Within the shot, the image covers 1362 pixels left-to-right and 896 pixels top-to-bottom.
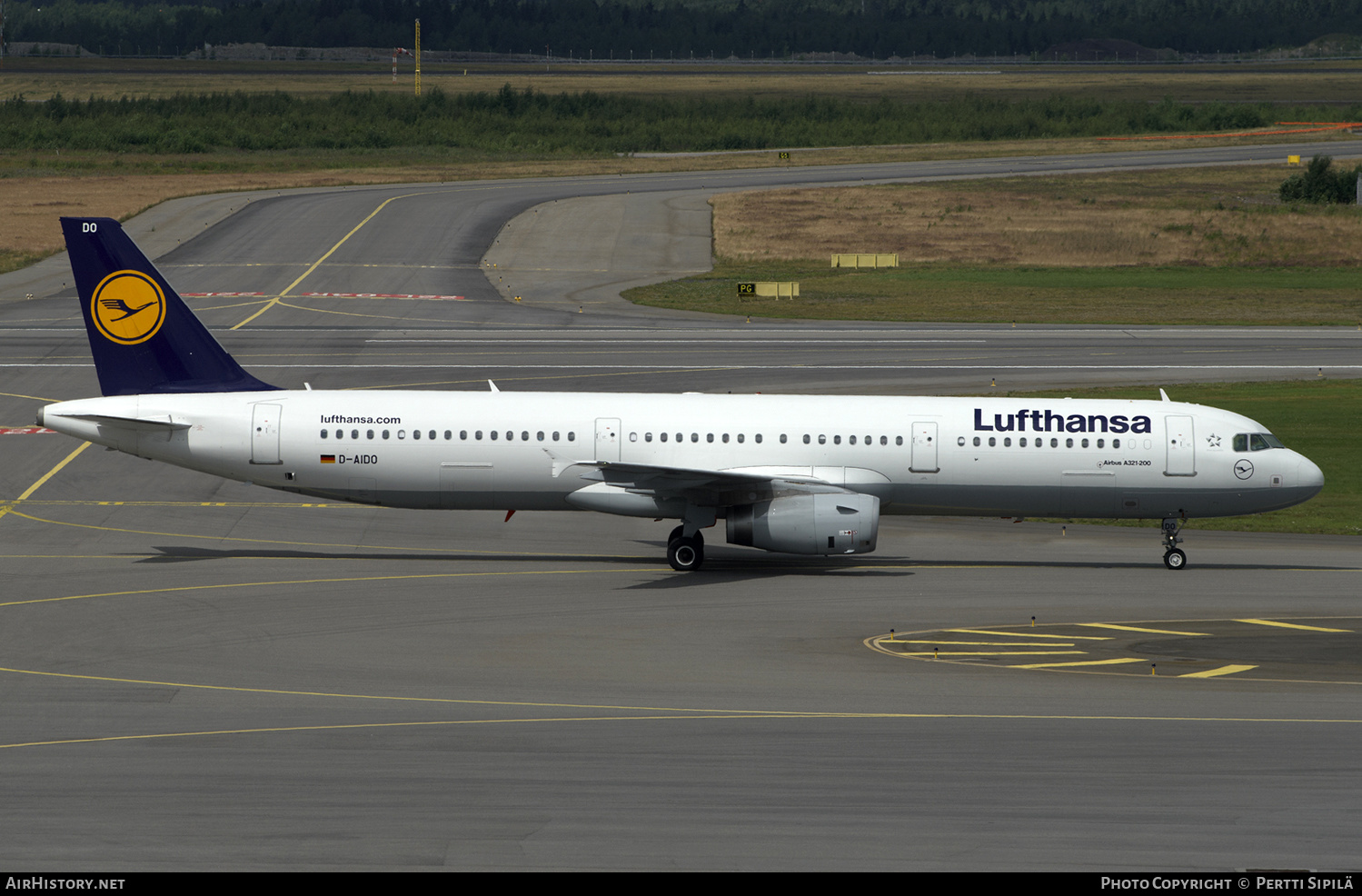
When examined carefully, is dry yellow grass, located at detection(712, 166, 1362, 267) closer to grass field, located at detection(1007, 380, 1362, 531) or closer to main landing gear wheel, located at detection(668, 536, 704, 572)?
grass field, located at detection(1007, 380, 1362, 531)

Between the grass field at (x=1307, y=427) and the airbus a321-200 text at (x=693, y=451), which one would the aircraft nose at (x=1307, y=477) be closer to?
the airbus a321-200 text at (x=693, y=451)

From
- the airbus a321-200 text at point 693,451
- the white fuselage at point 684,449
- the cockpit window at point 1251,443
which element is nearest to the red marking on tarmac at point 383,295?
the airbus a321-200 text at point 693,451

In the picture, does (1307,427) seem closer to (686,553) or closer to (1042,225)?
(686,553)

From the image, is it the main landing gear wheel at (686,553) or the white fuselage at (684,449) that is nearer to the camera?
the main landing gear wheel at (686,553)

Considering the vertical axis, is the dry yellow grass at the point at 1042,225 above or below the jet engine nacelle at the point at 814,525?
above

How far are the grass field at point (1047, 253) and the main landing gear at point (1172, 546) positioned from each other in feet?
140

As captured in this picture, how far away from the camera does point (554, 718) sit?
24.6 meters

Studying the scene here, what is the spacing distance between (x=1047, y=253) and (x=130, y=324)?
74464 millimetres

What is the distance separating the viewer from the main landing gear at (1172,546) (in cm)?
3584

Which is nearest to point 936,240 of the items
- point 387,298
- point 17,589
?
point 387,298

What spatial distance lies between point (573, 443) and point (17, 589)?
13246 mm

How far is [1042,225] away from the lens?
106312mm

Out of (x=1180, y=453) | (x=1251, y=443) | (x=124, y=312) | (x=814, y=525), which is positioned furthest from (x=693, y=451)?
(x=124, y=312)

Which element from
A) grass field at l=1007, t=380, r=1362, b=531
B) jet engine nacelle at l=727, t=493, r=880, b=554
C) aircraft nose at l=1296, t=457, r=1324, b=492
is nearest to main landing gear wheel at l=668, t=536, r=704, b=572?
jet engine nacelle at l=727, t=493, r=880, b=554
